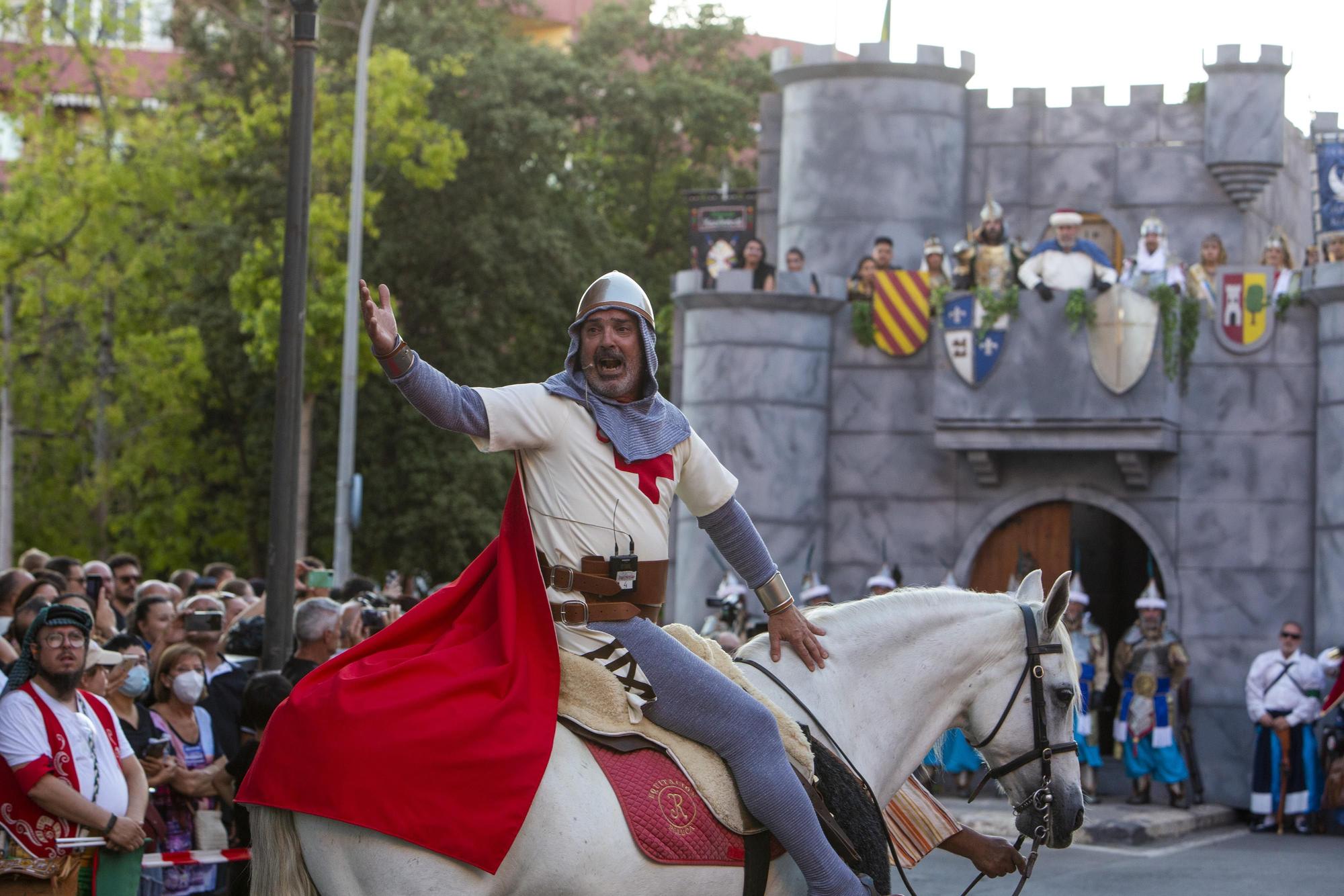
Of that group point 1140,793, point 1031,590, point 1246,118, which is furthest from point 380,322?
point 1246,118

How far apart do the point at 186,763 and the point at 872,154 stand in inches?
560

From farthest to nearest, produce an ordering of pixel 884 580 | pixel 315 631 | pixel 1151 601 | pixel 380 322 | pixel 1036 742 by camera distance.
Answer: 1. pixel 884 580
2. pixel 1151 601
3. pixel 315 631
4. pixel 1036 742
5. pixel 380 322

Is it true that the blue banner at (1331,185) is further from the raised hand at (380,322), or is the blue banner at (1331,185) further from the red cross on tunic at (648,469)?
the raised hand at (380,322)

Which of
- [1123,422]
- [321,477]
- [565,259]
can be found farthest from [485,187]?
[1123,422]

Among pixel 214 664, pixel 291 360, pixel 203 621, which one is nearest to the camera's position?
pixel 291 360

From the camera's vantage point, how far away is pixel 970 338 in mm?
19703

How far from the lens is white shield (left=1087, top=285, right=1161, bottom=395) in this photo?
19234 mm

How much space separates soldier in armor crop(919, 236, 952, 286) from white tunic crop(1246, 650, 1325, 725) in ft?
17.5

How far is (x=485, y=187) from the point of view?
112ft

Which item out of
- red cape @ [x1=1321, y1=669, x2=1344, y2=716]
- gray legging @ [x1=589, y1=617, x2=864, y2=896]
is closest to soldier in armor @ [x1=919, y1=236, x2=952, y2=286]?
red cape @ [x1=1321, y1=669, x2=1344, y2=716]

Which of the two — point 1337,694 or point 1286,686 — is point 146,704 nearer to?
point 1337,694

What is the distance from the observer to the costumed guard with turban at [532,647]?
17.1 feet

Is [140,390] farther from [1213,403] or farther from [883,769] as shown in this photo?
[883,769]

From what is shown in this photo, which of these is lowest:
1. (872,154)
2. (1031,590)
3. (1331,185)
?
(1031,590)
